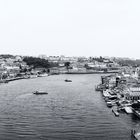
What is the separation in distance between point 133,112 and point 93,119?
1610mm

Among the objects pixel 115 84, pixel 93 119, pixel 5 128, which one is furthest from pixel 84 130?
pixel 115 84

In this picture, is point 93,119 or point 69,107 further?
point 69,107

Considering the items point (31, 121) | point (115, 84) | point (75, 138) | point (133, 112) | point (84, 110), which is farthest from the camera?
point (115, 84)

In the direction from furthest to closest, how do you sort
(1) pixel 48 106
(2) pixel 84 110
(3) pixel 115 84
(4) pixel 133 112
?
(3) pixel 115 84
(1) pixel 48 106
(2) pixel 84 110
(4) pixel 133 112

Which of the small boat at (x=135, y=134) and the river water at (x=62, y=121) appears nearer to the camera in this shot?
the small boat at (x=135, y=134)

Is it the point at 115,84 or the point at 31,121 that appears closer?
the point at 31,121

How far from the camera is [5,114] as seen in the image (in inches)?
435

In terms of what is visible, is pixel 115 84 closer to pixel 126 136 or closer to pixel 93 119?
pixel 93 119

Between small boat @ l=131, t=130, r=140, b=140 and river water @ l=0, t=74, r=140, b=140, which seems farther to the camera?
river water @ l=0, t=74, r=140, b=140

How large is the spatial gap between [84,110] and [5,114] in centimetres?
285

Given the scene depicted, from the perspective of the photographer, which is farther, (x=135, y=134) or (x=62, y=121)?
(x=62, y=121)

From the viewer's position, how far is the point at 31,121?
10.0m

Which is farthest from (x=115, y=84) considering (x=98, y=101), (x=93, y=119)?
(x=93, y=119)

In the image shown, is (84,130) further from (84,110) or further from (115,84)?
(115,84)
